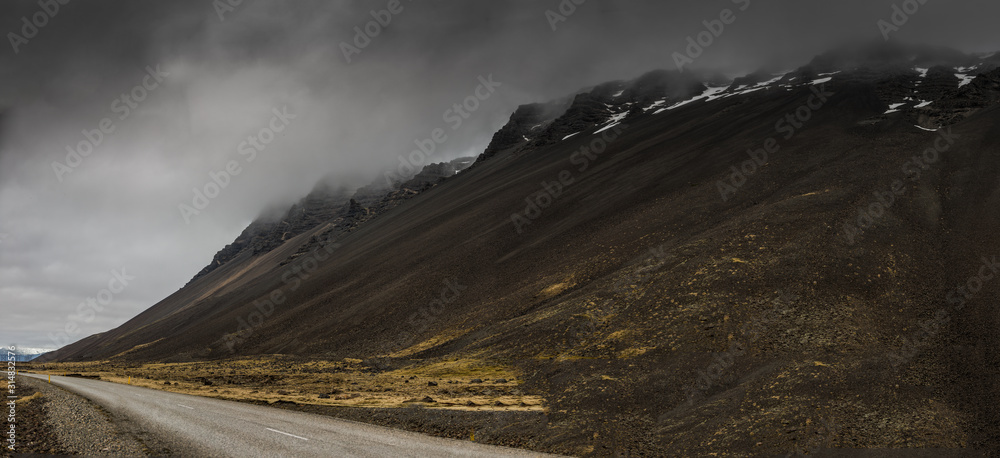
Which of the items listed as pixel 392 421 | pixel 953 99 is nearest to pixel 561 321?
pixel 392 421

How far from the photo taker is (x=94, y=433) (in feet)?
66.1

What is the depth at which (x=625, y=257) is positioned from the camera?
55.4 m

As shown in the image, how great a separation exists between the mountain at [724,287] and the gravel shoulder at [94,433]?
15467 mm

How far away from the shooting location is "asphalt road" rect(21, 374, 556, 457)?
59.5 ft

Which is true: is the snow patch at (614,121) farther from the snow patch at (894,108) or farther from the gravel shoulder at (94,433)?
the gravel shoulder at (94,433)

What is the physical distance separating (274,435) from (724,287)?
104 ft

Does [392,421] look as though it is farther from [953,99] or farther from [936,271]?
[953,99]

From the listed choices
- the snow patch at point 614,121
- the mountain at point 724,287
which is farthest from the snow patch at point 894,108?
the snow patch at point 614,121

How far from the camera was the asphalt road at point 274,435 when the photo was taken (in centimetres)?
1815

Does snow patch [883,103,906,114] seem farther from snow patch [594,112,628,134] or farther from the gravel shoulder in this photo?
the gravel shoulder

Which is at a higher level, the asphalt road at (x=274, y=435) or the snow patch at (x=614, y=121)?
the snow patch at (x=614, y=121)

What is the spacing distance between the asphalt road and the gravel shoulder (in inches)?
23.6

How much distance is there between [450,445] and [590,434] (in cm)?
634

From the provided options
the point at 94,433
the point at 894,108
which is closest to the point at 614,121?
the point at 894,108
